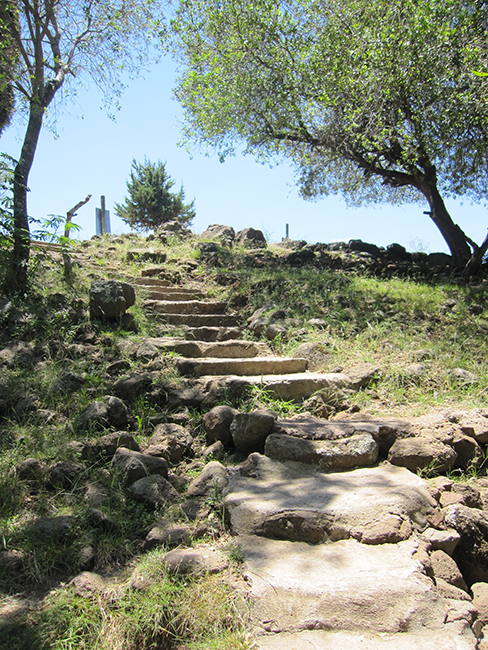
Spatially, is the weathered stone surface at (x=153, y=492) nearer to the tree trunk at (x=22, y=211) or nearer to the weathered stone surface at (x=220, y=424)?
the weathered stone surface at (x=220, y=424)

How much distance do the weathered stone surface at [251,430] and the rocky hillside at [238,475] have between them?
0.6 inches

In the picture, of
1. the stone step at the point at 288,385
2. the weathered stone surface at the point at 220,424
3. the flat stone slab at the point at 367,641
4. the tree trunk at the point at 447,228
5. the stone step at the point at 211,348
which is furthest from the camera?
the tree trunk at the point at 447,228

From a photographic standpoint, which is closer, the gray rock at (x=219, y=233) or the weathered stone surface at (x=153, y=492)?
the weathered stone surface at (x=153, y=492)

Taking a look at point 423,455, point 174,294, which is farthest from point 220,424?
point 174,294

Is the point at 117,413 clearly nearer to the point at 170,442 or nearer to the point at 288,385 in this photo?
the point at 170,442

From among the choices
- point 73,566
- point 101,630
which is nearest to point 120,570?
point 73,566

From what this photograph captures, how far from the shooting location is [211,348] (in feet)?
15.7

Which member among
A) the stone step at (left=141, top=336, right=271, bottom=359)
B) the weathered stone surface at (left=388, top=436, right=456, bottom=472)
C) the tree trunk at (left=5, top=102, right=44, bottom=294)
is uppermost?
the tree trunk at (left=5, top=102, right=44, bottom=294)

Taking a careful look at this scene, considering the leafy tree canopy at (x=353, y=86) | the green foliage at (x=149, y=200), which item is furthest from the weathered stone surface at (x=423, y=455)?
the green foliage at (x=149, y=200)

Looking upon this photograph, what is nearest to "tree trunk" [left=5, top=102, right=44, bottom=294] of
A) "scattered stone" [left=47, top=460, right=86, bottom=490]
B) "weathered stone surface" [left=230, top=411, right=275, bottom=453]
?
"scattered stone" [left=47, top=460, right=86, bottom=490]

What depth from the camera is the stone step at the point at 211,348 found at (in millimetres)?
4629

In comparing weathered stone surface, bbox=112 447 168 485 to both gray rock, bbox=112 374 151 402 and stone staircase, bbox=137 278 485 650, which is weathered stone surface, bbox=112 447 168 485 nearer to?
stone staircase, bbox=137 278 485 650

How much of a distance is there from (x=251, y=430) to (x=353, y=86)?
22.1ft

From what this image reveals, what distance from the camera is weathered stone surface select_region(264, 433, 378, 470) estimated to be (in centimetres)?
277
